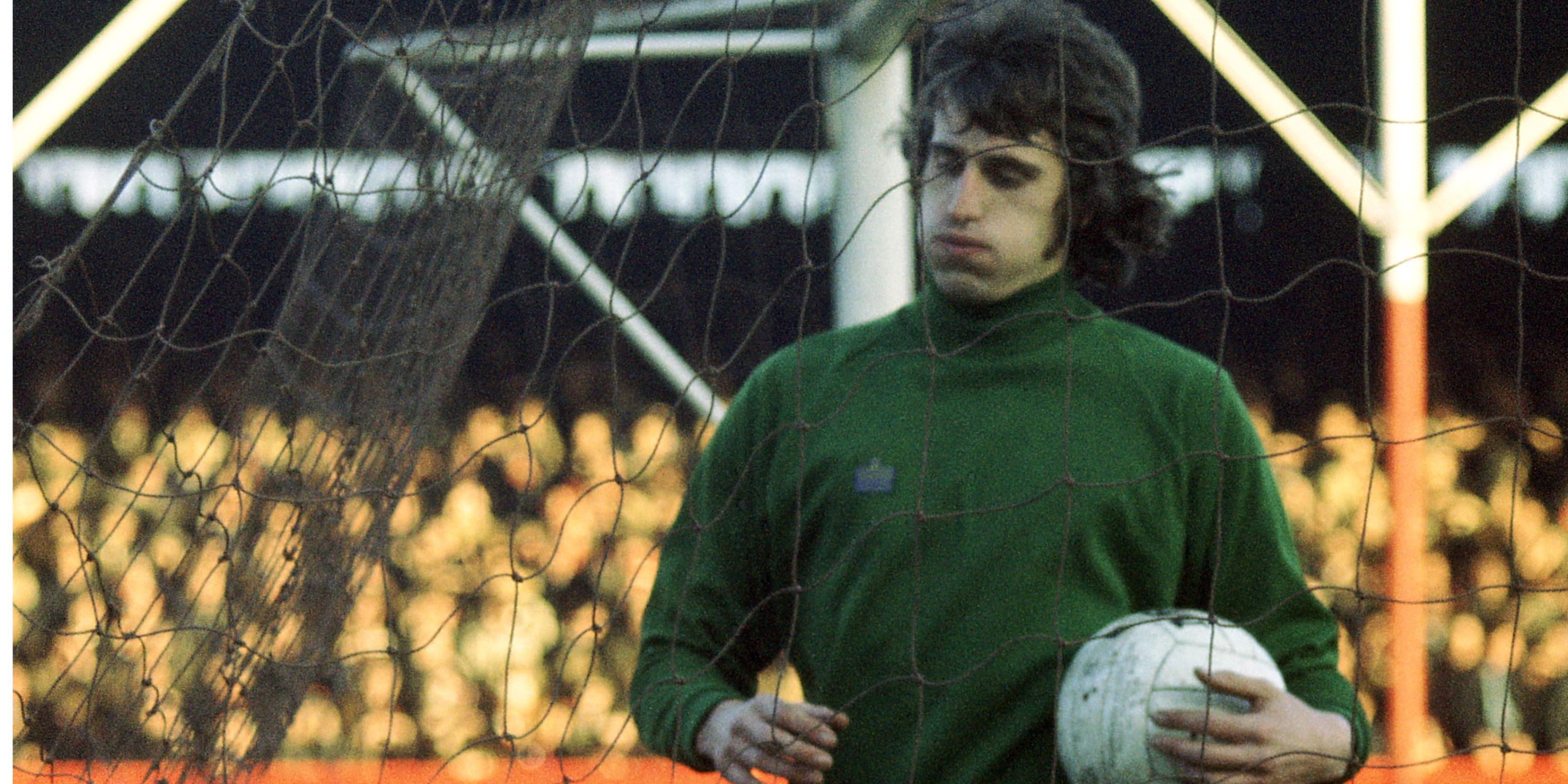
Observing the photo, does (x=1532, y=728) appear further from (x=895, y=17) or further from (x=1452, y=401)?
(x=895, y=17)

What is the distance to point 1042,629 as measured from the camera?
1155mm

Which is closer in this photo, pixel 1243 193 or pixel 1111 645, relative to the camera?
pixel 1111 645

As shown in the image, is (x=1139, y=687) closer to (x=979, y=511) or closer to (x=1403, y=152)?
(x=979, y=511)

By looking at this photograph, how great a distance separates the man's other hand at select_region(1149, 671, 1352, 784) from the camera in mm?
1046

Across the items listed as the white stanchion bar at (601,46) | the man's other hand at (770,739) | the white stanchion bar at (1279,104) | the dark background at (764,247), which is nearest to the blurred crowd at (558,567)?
the dark background at (764,247)

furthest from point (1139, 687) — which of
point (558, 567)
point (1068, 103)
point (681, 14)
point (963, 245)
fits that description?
point (558, 567)

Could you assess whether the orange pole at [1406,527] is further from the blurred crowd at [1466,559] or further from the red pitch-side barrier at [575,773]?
the blurred crowd at [1466,559]

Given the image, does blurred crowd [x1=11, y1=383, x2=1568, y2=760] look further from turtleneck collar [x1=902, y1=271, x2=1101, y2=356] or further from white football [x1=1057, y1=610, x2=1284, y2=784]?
white football [x1=1057, y1=610, x2=1284, y2=784]

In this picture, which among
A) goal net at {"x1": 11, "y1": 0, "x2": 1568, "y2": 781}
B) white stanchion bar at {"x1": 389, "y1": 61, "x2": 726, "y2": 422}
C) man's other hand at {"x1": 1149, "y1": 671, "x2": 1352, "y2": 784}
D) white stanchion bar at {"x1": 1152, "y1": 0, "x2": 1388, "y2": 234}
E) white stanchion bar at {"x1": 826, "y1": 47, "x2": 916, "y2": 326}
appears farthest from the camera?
goal net at {"x1": 11, "y1": 0, "x2": 1568, "y2": 781}

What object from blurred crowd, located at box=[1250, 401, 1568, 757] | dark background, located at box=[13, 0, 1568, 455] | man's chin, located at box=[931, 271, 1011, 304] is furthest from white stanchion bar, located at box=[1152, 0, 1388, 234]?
man's chin, located at box=[931, 271, 1011, 304]

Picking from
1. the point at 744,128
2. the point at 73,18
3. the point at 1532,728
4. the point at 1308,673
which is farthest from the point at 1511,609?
the point at 73,18

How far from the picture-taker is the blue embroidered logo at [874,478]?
3.92 feet

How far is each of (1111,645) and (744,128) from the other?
292 cm

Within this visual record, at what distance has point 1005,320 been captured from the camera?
4.00 feet
